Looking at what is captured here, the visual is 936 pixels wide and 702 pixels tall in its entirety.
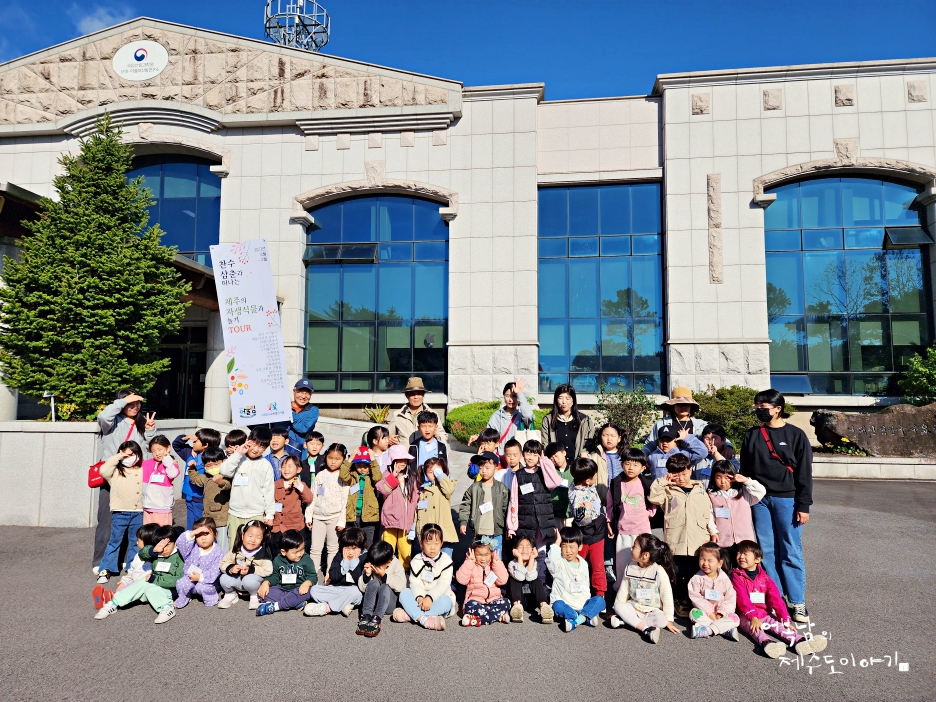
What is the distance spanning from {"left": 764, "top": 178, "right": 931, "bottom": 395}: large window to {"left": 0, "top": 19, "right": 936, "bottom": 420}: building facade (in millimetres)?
59

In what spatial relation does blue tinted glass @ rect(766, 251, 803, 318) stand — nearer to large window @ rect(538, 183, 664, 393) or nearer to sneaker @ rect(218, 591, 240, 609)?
large window @ rect(538, 183, 664, 393)

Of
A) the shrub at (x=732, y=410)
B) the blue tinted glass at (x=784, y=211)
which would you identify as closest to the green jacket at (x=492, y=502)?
the shrub at (x=732, y=410)

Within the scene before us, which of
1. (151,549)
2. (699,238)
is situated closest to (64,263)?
(151,549)

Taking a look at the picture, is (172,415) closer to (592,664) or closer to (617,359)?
(617,359)

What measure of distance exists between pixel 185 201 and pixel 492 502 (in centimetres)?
1686

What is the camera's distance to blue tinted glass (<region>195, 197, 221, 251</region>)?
59.8 feet

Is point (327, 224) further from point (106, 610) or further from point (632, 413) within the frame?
point (106, 610)

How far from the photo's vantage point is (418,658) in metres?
4.36

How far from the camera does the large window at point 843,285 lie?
16.4m

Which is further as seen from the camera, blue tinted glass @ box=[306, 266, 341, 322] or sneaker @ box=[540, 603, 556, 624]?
blue tinted glass @ box=[306, 266, 341, 322]

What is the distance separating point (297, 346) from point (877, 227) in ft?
55.1

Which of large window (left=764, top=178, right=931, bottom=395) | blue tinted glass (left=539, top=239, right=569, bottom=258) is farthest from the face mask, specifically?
blue tinted glass (left=539, top=239, right=569, bottom=258)

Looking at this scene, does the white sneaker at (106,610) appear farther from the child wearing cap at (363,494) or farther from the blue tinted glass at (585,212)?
the blue tinted glass at (585,212)

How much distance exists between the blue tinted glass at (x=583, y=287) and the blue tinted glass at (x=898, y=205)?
26.5ft
